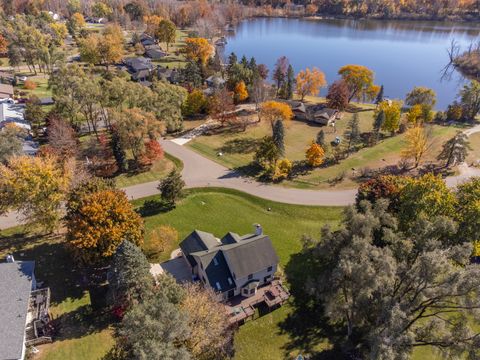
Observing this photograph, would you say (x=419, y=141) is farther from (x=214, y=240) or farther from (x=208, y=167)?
(x=214, y=240)

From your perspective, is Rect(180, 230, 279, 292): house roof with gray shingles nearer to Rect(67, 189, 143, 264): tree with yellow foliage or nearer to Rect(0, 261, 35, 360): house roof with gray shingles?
Rect(67, 189, 143, 264): tree with yellow foliage

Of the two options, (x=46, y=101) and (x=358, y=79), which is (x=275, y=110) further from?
(x=46, y=101)

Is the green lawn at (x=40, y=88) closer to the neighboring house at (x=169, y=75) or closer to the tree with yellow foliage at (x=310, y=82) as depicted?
the neighboring house at (x=169, y=75)

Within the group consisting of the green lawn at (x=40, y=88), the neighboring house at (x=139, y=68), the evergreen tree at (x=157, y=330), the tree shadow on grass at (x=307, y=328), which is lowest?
the tree shadow on grass at (x=307, y=328)

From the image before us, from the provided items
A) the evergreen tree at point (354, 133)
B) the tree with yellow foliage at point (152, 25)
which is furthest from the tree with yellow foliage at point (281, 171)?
the tree with yellow foliage at point (152, 25)

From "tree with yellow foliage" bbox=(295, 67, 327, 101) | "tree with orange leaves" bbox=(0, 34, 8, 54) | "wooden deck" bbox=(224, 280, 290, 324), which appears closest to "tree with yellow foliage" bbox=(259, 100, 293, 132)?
"tree with yellow foliage" bbox=(295, 67, 327, 101)

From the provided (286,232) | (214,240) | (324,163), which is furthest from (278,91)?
(214,240)

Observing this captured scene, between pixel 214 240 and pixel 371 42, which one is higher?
pixel 371 42
